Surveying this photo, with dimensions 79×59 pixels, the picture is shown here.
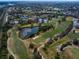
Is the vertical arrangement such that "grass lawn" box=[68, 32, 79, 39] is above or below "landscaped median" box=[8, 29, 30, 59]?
below

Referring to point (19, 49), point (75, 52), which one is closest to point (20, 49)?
point (19, 49)

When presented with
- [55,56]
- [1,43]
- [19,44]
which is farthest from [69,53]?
[1,43]

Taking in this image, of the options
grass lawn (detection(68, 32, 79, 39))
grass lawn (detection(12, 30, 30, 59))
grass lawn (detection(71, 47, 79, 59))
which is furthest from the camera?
grass lawn (detection(68, 32, 79, 39))

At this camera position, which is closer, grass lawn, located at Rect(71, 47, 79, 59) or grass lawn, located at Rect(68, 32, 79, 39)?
grass lawn, located at Rect(71, 47, 79, 59)

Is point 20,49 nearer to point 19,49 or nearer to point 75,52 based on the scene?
point 19,49

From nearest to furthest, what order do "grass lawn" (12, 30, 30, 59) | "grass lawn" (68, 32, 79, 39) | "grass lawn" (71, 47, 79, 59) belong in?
"grass lawn" (71, 47, 79, 59) → "grass lawn" (12, 30, 30, 59) → "grass lawn" (68, 32, 79, 39)

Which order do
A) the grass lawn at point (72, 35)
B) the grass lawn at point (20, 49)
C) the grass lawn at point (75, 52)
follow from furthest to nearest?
the grass lawn at point (72, 35), the grass lawn at point (20, 49), the grass lawn at point (75, 52)

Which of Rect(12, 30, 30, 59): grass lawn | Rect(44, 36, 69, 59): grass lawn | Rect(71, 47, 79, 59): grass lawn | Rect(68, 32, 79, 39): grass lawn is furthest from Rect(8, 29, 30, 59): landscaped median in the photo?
Rect(68, 32, 79, 39): grass lawn

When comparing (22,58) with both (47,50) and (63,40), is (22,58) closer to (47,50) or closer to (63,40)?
(47,50)

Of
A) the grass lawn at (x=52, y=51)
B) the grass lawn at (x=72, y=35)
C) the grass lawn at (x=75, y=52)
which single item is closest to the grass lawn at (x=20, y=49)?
the grass lawn at (x=52, y=51)

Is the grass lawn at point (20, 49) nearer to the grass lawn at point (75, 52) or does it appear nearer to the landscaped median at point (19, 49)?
the landscaped median at point (19, 49)

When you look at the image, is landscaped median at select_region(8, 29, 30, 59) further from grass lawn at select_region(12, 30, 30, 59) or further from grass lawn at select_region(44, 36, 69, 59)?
grass lawn at select_region(44, 36, 69, 59)
